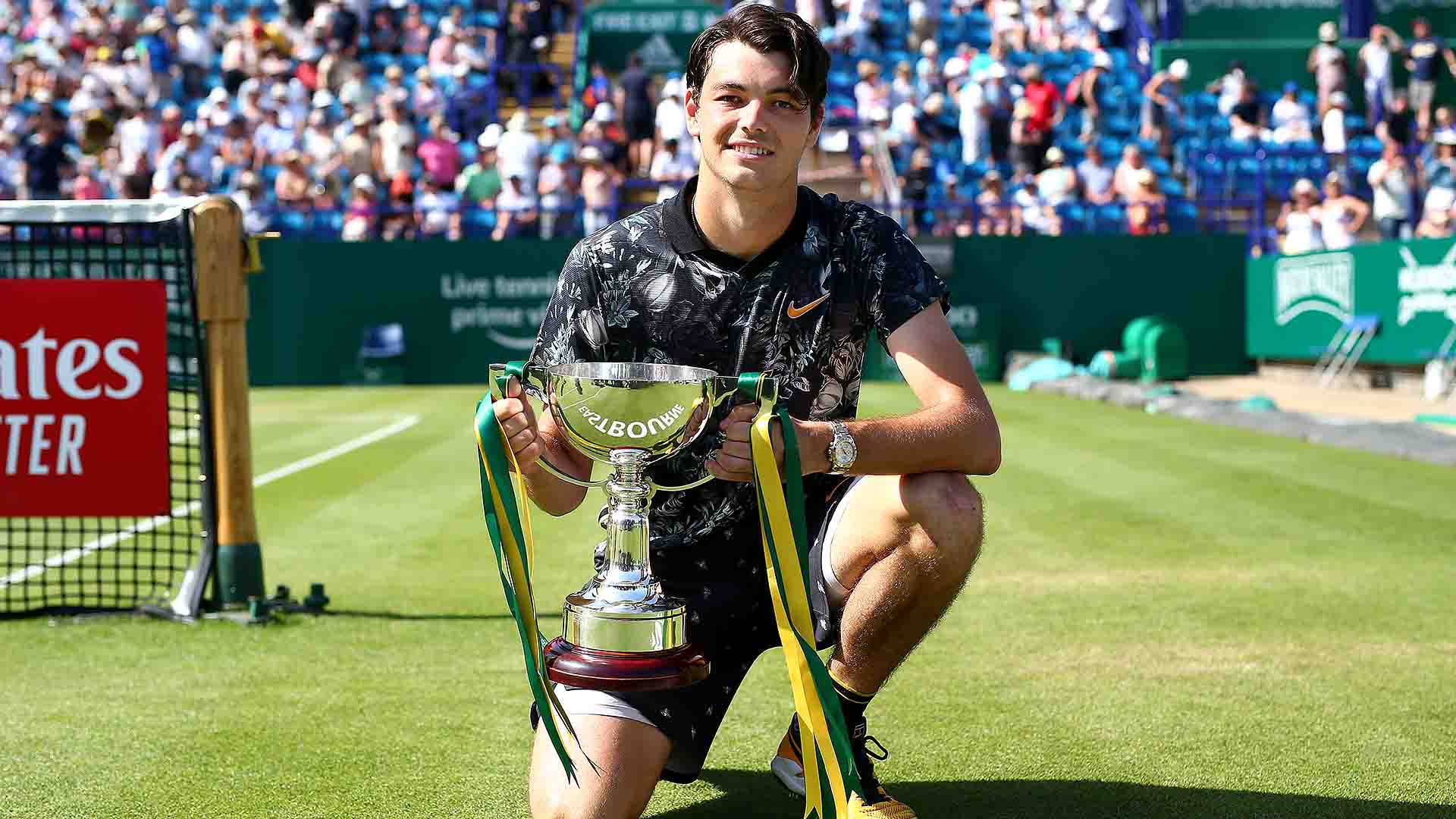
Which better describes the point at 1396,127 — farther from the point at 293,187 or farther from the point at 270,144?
the point at 270,144

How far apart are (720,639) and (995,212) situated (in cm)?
1871

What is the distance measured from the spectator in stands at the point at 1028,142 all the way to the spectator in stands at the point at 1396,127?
15.7 ft

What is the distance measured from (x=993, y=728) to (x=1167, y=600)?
6.59 feet

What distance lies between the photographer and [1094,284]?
20.8 metres

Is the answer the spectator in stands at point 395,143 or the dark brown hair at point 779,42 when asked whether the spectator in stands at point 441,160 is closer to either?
the spectator in stands at point 395,143

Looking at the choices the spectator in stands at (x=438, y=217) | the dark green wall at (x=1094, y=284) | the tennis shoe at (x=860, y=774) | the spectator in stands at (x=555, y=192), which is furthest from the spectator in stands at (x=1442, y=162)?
the tennis shoe at (x=860, y=774)

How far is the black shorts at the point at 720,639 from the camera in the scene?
3.24 meters

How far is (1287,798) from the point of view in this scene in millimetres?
3535

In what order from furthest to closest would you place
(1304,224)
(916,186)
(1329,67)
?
1. (1329,67)
2. (916,186)
3. (1304,224)

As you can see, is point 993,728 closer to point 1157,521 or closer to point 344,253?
point 1157,521

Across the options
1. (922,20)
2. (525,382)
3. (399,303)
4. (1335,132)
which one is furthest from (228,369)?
(922,20)

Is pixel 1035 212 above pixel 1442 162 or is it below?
below

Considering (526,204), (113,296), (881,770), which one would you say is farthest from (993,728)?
(526,204)

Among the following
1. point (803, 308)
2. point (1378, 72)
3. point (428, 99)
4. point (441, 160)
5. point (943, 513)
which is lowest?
point (943, 513)
